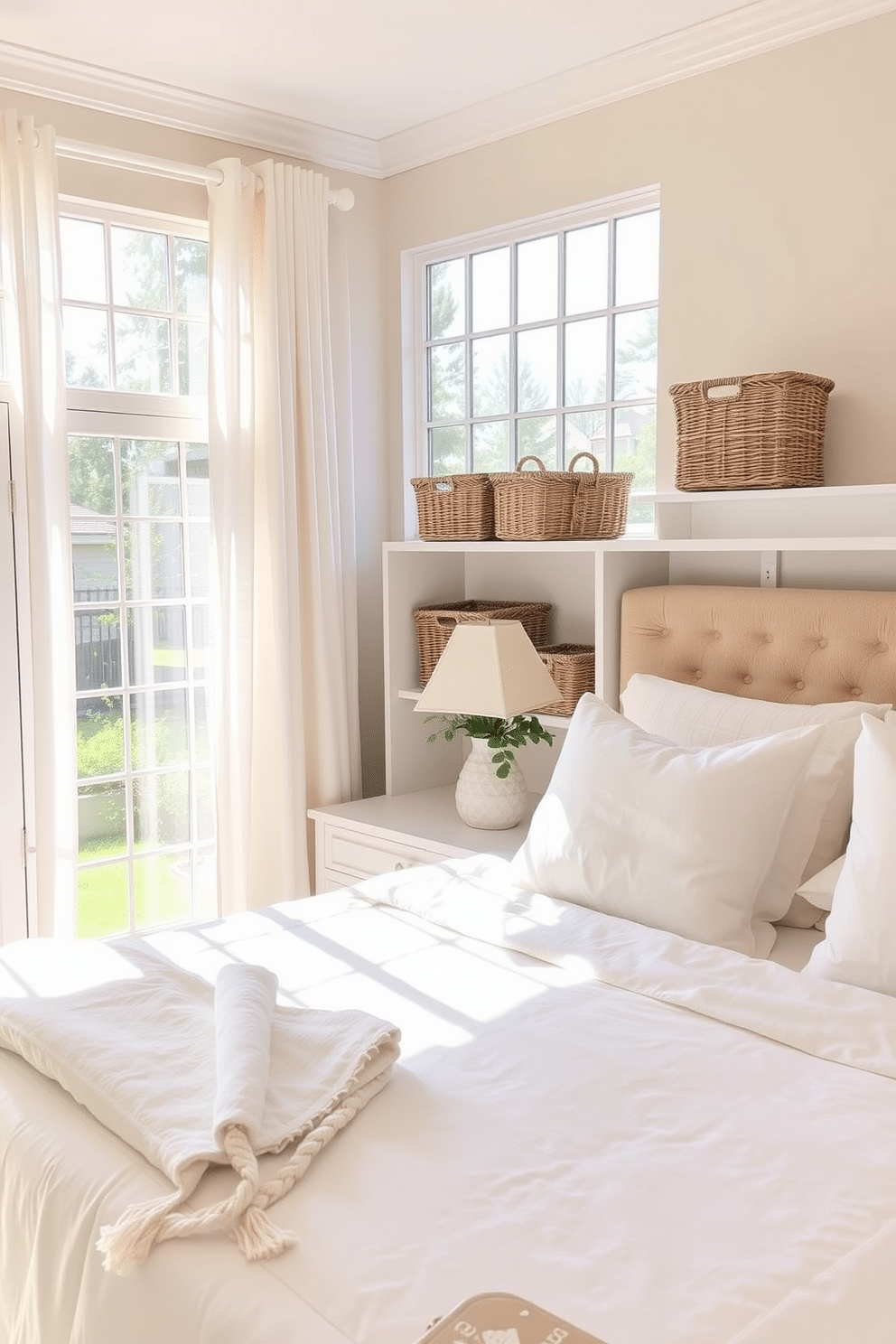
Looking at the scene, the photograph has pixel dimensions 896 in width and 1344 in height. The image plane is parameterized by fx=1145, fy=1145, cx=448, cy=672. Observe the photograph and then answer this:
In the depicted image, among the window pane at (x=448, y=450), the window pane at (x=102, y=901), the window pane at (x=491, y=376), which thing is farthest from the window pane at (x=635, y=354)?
the window pane at (x=102, y=901)

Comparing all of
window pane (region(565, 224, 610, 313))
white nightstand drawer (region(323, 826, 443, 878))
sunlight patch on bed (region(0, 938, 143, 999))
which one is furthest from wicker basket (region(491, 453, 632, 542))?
sunlight patch on bed (region(0, 938, 143, 999))

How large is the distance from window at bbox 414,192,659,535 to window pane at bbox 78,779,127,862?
148 cm

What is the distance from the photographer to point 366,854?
3.28 metres

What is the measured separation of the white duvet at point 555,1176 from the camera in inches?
45.3

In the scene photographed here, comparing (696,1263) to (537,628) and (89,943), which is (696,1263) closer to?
(89,943)

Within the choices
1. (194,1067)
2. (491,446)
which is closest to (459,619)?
(491,446)

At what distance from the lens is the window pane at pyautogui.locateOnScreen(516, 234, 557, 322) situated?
3461 millimetres

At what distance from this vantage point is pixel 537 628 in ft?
11.3

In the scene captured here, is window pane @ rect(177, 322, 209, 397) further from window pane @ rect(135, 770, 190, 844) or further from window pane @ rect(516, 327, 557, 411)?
window pane @ rect(135, 770, 190, 844)

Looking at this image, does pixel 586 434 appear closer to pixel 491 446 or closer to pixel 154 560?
pixel 491 446

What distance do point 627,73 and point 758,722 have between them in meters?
1.82

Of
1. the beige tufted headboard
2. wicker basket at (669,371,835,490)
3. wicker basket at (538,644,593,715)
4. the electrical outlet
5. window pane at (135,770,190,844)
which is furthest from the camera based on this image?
window pane at (135,770,190,844)

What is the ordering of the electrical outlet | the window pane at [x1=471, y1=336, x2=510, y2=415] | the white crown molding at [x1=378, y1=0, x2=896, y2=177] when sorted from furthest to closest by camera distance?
the window pane at [x1=471, y1=336, x2=510, y2=415]
the electrical outlet
the white crown molding at [x1=378, y1=0, x2=896, y2=177]

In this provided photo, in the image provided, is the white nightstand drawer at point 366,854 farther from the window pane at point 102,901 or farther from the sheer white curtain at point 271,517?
the window pane at point 102,901
